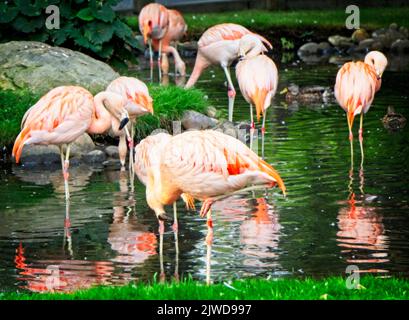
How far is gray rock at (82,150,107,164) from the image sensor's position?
506 inches

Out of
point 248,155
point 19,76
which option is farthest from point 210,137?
point 19,76

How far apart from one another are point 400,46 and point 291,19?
282 cm

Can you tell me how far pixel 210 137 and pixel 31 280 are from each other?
5.57 ft

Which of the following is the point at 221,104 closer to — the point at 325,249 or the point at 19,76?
the point at 19,76

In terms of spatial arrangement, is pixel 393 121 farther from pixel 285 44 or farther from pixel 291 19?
pixel 291 19

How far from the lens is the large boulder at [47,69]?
14.0m

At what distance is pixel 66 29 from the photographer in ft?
51.6

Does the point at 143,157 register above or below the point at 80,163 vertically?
above

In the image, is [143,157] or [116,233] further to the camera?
[116,233]

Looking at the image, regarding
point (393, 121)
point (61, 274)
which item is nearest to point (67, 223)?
point (61, 274)

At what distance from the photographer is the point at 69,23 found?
15.8m

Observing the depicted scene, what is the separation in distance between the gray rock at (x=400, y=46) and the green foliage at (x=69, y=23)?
10237 mm

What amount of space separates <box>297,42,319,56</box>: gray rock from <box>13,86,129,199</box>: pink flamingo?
554 inches
